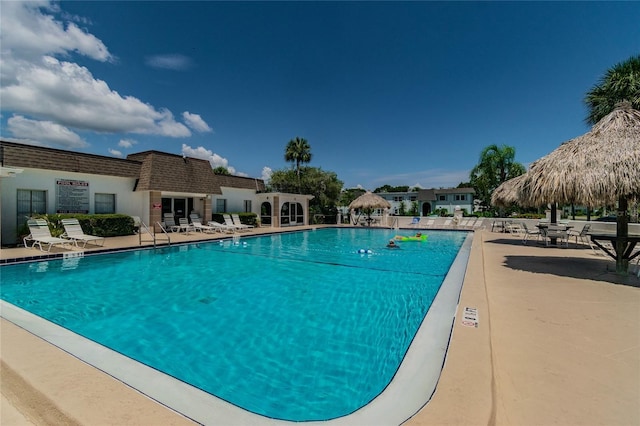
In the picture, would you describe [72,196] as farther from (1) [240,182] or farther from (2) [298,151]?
(2) [298,151]

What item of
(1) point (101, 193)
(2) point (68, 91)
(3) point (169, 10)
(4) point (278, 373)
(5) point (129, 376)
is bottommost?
(4) point (278, 373)

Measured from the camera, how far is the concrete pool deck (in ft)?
6.94

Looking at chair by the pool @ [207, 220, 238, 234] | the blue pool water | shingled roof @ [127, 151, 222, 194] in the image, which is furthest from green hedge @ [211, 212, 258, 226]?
the blue pool water

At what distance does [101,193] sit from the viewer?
15297 mm

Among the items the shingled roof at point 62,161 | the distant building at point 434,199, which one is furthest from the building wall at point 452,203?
the shingled roof at point 62,161

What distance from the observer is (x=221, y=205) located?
21.8 metres

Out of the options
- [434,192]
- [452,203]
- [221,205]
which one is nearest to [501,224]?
[221,205]

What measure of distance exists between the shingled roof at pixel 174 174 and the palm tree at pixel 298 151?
1550 cm

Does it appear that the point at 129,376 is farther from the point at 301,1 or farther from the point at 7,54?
the point at 301,1

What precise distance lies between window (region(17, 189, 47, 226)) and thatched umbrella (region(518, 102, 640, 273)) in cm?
1949

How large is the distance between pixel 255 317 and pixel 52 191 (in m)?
14.3

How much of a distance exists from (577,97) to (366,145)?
19183mm

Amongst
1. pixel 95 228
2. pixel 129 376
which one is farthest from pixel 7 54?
pixel 129 376

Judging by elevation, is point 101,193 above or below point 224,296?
above
